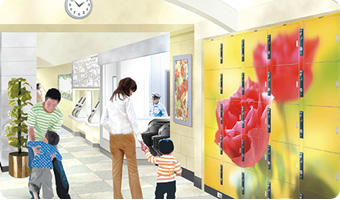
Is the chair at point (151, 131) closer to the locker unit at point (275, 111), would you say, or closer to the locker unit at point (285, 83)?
the locker unit at point (275, 111)

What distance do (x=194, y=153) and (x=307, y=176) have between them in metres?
2.36

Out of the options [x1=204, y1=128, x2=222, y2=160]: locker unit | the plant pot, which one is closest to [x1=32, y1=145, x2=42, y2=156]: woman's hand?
[x1=204, y1=128, x2=222, y2=160]: locker unit

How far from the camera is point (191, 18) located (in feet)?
19.6

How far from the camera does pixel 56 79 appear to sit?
16.2m

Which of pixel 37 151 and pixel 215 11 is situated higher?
pixel 215 11

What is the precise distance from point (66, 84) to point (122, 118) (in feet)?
34.0

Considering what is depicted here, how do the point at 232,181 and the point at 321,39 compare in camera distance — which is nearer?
the point at 321,39

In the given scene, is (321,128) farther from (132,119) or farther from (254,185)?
(132,119)

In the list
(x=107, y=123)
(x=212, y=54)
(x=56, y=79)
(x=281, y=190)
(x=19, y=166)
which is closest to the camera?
(x=281, y=190)

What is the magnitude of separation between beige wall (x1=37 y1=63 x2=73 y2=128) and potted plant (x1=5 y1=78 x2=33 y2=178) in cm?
673

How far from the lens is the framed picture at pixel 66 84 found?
1435 cm

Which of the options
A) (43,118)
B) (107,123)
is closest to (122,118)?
(107,123)

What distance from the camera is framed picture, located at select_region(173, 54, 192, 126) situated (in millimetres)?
6203

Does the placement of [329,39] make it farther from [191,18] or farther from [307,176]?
[191,18]
